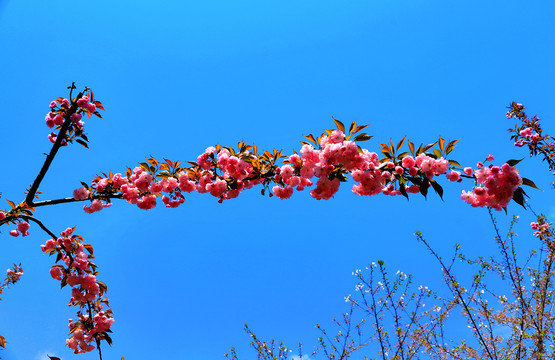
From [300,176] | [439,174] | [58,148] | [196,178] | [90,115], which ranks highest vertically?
[90,115]

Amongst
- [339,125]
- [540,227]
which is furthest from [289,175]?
[540,227]

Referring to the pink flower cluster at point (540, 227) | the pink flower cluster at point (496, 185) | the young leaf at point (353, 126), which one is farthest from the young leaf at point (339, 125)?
the pink flower cluster at point (540, 227)

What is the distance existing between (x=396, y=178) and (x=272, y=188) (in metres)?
1.21

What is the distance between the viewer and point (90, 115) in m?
4.34

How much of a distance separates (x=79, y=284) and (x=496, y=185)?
169 inches

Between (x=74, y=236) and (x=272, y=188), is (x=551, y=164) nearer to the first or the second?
(x=272, y=188)

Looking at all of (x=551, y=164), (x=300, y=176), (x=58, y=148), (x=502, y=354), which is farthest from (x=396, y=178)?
(x=551, y=164)

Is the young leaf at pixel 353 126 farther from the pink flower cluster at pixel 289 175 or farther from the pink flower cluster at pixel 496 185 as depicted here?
the pink flower cluster at pixel 496 185

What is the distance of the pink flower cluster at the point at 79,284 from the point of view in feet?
11.8

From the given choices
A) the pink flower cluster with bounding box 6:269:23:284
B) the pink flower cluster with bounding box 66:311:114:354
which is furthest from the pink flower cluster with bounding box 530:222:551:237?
the pink flower cluster with bounding box 6:269:23:284

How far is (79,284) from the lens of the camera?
3.67 metres

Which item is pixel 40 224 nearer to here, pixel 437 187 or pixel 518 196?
pixel 437 187

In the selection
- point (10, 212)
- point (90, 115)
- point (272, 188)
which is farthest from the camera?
point (90, 115)

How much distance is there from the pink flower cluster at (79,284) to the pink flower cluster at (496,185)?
4.00 meters
